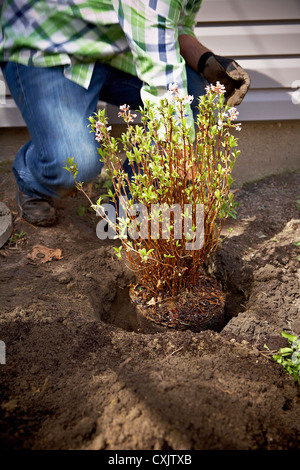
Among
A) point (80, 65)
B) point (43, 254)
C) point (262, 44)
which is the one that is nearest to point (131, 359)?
point (43, 254)

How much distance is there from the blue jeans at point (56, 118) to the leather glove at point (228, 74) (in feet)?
2.12

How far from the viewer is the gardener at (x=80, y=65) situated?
6.59 feet

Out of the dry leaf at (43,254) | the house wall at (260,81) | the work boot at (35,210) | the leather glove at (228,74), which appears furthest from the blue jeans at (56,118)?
the house wall at (260,81)

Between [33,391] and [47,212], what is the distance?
1536mm

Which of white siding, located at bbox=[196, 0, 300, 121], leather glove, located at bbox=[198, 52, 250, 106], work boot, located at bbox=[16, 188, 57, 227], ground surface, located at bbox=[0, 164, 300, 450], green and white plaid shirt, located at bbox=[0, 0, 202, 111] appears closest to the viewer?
ground surface, located at bbox=[0, 164, 300, 450]

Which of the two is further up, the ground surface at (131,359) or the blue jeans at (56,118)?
the blue jeans at (56,118)

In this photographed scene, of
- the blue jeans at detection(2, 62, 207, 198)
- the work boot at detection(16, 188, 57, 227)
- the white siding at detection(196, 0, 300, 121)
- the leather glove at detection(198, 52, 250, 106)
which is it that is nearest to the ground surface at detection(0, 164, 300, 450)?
the work boot at detection(16, 188, 57, 227)

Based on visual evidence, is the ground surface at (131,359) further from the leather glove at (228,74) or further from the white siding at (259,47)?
the white siding at (259,47)

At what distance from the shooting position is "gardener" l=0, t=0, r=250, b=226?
2.01m

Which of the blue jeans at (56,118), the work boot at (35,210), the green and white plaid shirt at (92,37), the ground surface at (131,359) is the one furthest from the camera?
the work boot at (35,210)

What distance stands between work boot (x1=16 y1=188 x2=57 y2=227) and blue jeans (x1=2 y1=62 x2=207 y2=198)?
22 centimetres

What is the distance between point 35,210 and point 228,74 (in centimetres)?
161

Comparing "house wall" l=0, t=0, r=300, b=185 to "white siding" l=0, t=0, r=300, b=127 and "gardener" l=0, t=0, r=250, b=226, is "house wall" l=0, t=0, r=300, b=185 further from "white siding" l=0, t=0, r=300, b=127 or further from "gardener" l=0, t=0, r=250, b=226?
"gardener" l=0, t=0, r=250, b=226

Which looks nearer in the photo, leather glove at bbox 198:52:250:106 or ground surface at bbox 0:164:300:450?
ground surface at bbox 0:164:300:450
